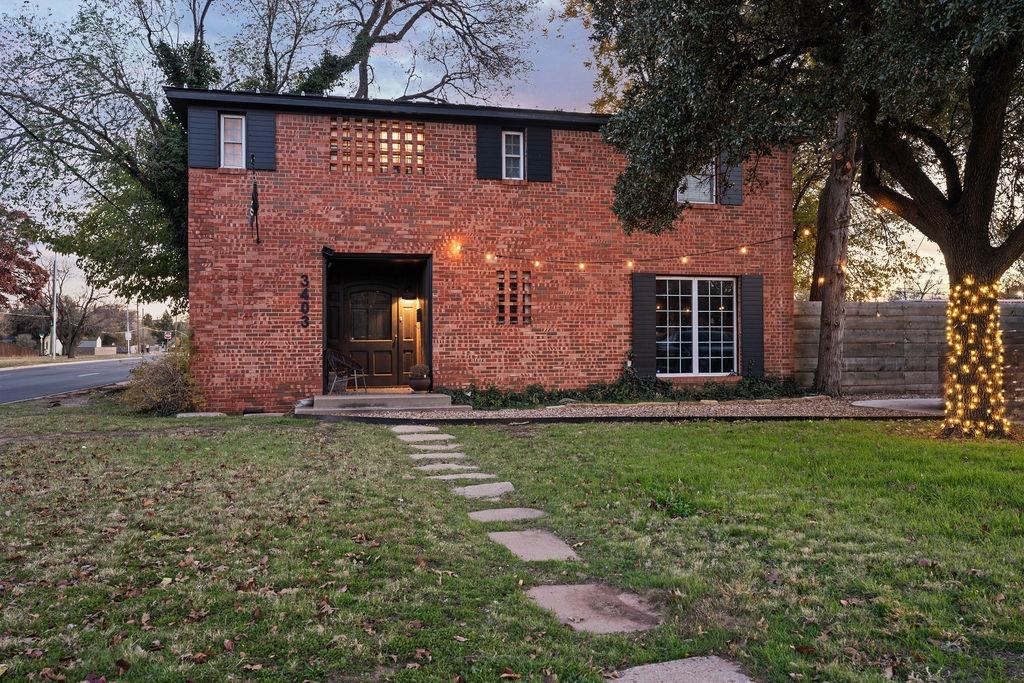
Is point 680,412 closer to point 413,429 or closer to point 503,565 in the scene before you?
point 413,429

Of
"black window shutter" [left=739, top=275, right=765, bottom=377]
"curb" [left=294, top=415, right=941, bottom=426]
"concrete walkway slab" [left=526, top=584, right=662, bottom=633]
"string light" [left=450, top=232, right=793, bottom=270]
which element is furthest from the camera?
"black window shutter" [left=739, top=275, right=765, bottom=377]

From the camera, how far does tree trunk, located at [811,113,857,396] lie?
13.1 meters

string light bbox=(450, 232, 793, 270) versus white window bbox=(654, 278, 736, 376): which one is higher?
string light bbox=(450, 232, 793, 270)

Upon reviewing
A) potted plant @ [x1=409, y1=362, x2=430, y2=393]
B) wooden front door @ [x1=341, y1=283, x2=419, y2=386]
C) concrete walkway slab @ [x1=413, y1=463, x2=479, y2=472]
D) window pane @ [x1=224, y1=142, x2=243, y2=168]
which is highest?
window pane @ [x1=224, y1=142, x2=243, y2=168]

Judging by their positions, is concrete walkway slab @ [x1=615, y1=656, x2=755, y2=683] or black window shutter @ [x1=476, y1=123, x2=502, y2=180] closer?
concrete walkway slab @ [x1=615, y1=656, x2=755, y2=683]

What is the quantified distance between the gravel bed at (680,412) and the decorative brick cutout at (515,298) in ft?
6.09

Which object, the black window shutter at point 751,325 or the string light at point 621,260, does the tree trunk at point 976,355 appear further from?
the string light at point 621,260

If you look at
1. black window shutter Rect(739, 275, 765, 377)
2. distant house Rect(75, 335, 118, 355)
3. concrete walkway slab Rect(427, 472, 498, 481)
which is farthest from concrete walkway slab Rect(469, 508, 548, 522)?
distant house Rect(75, 335, 118, 355)

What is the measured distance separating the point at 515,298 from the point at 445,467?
20.8ft

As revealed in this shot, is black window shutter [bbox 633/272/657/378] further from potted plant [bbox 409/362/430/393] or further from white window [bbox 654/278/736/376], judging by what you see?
potted plant [bbox 409/362/430/393]

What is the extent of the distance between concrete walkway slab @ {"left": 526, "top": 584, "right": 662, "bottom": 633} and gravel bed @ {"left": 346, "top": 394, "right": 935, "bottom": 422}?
6624mm

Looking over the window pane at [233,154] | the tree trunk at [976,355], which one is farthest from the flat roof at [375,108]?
the tree trunk at [976,355]

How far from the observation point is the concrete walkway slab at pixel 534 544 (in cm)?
398

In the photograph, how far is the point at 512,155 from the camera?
42.2 feet
